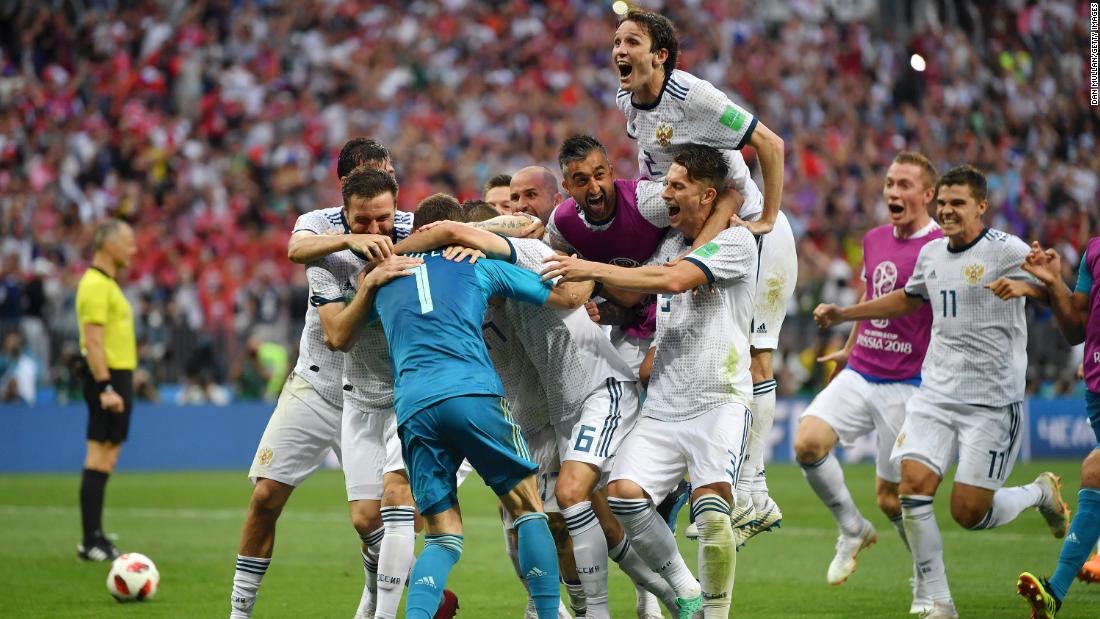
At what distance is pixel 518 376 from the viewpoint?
306 inches

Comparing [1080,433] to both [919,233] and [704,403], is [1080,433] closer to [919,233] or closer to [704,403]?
[919,233]

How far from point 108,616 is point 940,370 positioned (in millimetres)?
5663

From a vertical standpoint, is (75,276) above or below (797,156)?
below

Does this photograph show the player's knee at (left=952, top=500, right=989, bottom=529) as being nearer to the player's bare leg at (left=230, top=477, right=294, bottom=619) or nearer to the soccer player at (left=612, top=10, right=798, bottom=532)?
the soccer player at (left=612, top=10, right=798, bottom=532)

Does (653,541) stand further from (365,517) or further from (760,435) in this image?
(365,517)

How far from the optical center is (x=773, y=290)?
8734 millimetres

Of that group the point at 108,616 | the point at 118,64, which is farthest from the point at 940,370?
the point at 118,64

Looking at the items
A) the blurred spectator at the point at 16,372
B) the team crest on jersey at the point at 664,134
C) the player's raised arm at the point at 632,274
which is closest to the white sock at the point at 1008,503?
the player's raised arm at the point at 632,274

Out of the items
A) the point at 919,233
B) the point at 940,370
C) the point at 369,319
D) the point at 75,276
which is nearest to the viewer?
the point at 369,319

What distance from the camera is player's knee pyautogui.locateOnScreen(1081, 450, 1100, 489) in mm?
7617

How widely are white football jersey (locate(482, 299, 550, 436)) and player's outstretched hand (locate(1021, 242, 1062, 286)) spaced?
9.71ft

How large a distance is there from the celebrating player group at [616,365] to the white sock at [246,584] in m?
0.01

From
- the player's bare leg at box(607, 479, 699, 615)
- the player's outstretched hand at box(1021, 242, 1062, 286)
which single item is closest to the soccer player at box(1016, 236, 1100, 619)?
the player's outstretched hand at box(1021, 242, 1062, 286)

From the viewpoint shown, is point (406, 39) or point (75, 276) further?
point (406, 39)
